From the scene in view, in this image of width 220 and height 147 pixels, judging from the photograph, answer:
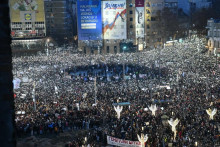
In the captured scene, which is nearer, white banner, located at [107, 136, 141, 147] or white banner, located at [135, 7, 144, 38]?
white banner, located at [107, 136, 141, 147]

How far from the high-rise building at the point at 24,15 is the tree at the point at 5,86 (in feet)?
230

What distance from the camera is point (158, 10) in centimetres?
6669

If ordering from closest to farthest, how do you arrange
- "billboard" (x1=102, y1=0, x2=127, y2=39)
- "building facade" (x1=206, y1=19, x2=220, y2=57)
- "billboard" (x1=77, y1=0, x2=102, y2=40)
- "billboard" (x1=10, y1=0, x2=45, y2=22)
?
"building facade" (x1=206, y1=19, x2=220, y2=57)
"billboard" (x1=77, y1=0, x2=102, y2=40)
"billboard" (x1=102, y1=0, x2=127, y2=39)
"billboard" (x1=10, y1=0, x2=45, y2=22)

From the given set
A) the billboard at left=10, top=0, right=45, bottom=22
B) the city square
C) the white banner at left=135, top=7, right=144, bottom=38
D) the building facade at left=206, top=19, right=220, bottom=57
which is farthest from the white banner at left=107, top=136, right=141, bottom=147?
the billboard at left=10, top=0, right=45, bottom=22

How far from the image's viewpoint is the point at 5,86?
1973 mm

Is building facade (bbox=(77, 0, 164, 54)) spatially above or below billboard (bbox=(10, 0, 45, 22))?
below

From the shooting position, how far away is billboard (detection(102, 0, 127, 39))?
194ft

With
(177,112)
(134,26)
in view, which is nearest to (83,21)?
(134,26)

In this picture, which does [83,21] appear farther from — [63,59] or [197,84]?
[197,84]

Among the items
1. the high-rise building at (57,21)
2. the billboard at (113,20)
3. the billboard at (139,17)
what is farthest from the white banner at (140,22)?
the high-rise building at (57,21)

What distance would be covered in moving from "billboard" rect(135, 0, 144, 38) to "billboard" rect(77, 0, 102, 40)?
337 inches

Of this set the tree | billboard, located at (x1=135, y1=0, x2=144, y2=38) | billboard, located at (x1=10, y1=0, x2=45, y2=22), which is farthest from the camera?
billboard, located at (x1=10, y1=0, x2=45, y2=22)

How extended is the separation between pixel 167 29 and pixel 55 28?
2657 cm

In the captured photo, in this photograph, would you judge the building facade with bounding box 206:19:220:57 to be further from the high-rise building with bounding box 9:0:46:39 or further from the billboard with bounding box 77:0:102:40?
the high-rise building with bounding box 9:0:46:39
